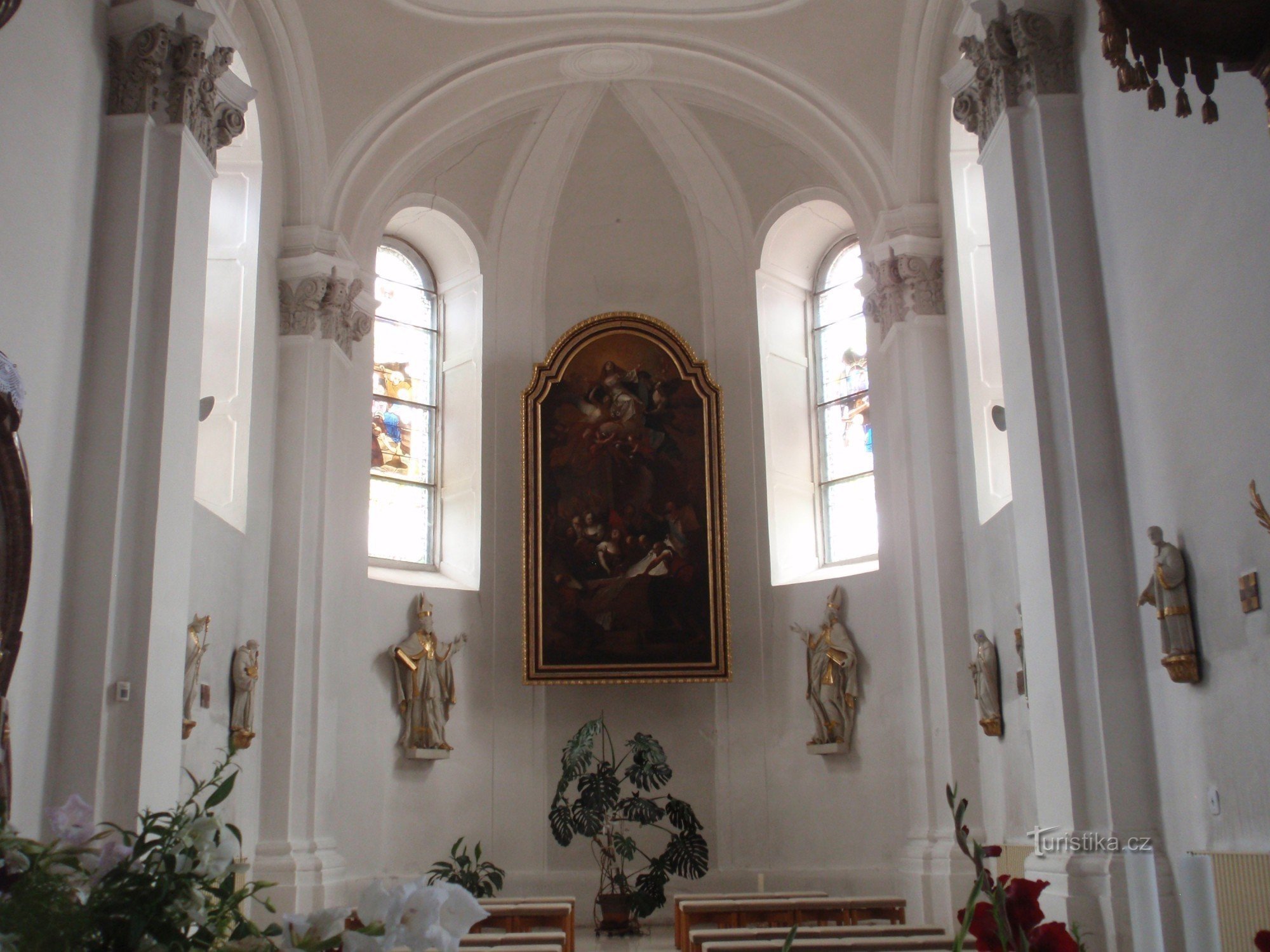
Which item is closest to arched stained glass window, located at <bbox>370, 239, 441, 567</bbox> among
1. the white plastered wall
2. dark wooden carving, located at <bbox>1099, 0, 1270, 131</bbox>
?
the white plastered wall

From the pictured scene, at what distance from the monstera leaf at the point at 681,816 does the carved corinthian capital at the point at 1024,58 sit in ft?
21.9

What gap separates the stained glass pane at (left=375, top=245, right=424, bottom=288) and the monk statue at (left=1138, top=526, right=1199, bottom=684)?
31.4ft

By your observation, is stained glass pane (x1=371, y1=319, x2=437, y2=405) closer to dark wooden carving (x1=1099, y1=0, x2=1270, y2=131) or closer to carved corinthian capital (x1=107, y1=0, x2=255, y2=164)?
carved corinthian capital (x1=107, y1=0, x2=255, y2=164)

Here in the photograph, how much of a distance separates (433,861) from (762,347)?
6.37 metres

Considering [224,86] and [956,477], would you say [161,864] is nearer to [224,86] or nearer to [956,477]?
[224,86]

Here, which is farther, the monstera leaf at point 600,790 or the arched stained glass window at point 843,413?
the arched stained glass window at point 843,413

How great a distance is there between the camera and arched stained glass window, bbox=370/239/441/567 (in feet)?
45.0

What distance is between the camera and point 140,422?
792cm

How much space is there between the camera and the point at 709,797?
43.0 ft

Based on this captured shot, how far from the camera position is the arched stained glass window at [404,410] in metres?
13.7

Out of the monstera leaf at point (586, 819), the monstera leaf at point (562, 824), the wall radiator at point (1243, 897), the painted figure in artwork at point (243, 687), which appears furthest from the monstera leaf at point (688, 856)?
the wall radiator at point (1243, 897)

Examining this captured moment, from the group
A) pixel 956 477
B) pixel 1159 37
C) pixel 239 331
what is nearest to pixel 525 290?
pixel 239 331

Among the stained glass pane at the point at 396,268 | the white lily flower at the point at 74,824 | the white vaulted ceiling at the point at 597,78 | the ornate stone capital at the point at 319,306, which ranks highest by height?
the white vaulted ceiling at the point at 597,78

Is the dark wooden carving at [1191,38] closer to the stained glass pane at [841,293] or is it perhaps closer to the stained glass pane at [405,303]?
the stained glass pane at [841,293]
